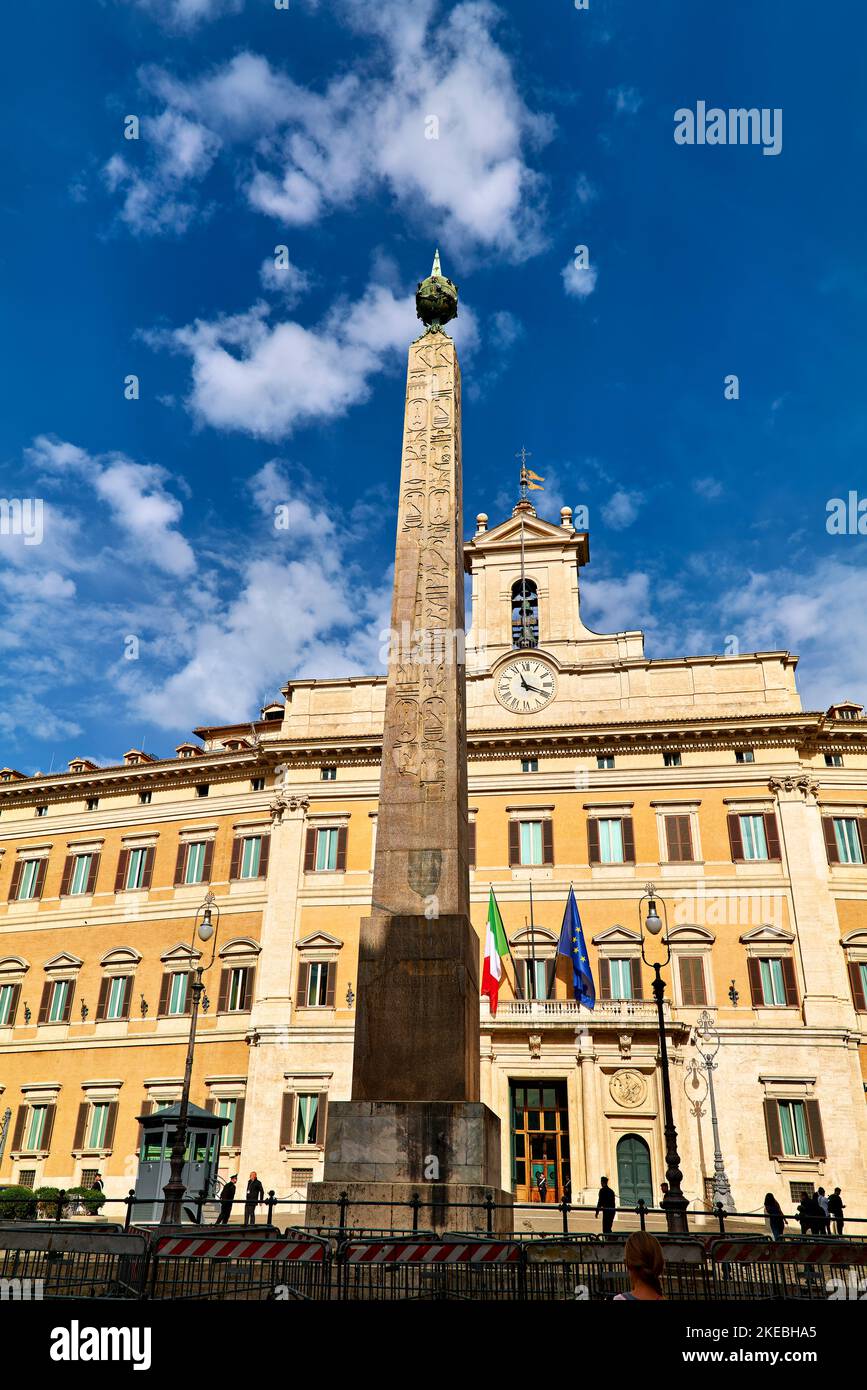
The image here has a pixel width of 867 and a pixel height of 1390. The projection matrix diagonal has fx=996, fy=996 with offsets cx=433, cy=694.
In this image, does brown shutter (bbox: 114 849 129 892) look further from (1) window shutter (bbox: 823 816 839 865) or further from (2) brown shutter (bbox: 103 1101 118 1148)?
(1) window shutter (bbox: 823 816 839 865)

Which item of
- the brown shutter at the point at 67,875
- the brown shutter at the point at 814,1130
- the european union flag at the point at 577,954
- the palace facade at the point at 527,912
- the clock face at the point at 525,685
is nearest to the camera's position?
the brown shutter at the point at 814,1130

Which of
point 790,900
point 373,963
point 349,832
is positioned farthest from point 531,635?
point 373,963

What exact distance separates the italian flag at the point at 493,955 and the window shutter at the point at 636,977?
3591mm

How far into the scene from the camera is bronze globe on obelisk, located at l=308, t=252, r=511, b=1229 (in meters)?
9.98

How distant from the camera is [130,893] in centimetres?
3306

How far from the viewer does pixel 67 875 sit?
112ft

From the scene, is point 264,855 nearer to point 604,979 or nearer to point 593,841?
point 593,841

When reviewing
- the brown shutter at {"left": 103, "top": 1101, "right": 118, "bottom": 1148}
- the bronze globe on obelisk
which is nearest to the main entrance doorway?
the brown shutter at {"left": 103, "top": 1101, "right": 118, "bottom": 1148}

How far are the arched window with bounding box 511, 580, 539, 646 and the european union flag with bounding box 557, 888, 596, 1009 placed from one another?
29.3 ft

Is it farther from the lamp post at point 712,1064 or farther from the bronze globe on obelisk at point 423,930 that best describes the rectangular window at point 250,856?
the bronze globe on obelisk at point 423,930

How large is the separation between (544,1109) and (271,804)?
12682 mm

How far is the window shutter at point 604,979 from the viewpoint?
2777 cm

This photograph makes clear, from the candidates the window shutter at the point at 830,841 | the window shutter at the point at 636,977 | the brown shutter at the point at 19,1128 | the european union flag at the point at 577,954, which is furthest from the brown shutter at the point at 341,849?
the window shutter at the point at 830,841
